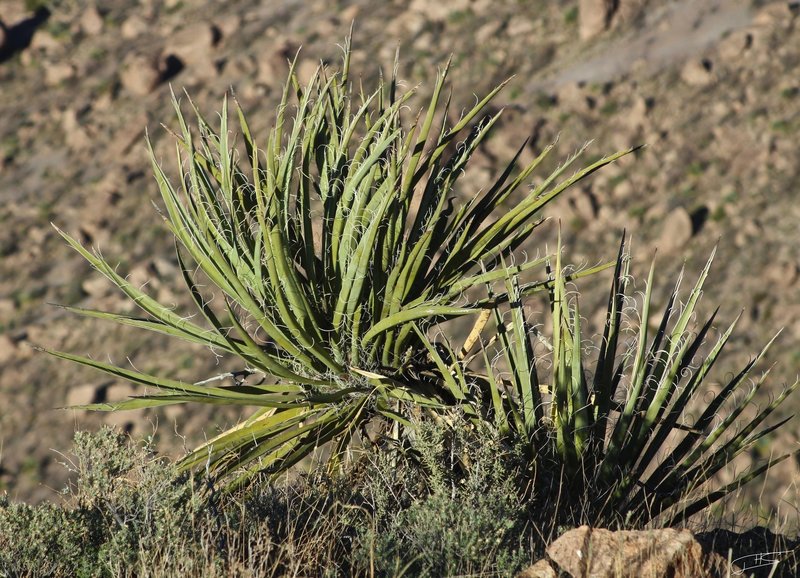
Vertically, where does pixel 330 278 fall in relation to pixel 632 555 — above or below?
above

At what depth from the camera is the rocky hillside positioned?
64.4ft

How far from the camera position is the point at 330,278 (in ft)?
14.1

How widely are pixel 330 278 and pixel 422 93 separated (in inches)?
845

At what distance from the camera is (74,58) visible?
108 feet

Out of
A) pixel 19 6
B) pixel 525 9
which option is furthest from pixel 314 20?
pixel 19 6

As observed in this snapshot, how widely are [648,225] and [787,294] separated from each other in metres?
3.41

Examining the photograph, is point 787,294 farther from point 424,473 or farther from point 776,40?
point 424,473

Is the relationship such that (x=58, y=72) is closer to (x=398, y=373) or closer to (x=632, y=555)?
(x=398, y=373)

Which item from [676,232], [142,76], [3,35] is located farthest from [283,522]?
[3,35]

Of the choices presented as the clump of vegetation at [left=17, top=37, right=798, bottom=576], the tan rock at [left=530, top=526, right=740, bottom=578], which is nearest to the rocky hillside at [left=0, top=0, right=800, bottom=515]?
the clump of vegetation at [left=17, top=37, right=798, bottom=576]

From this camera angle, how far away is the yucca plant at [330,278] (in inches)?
159

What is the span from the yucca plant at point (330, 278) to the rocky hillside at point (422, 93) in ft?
39.3

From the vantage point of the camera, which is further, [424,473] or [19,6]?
[19,6]

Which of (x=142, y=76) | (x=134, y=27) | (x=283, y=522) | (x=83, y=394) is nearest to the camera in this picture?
(x=283, y=522)
